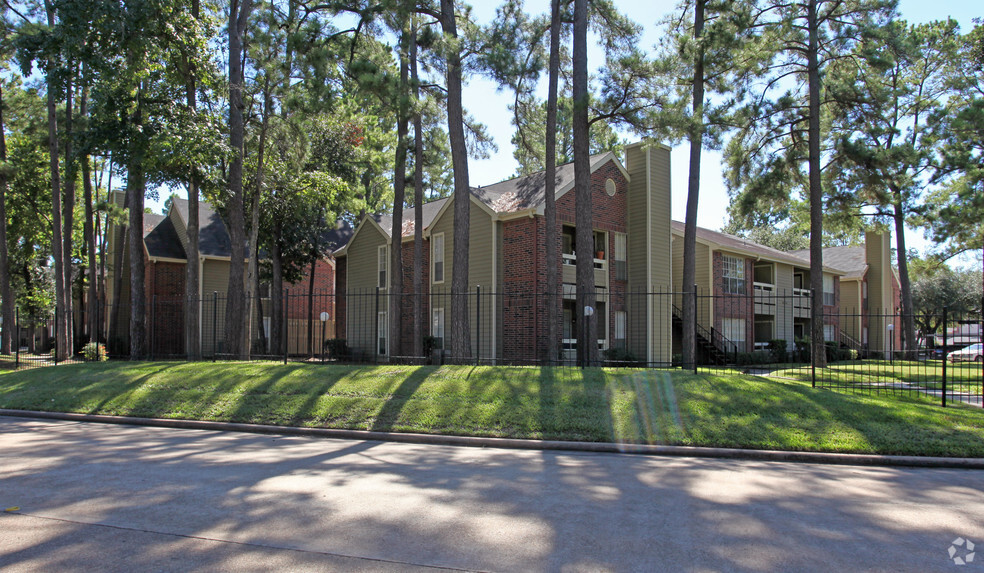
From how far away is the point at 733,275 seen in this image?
98.0 ft

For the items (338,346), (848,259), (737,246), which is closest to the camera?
(338,346)

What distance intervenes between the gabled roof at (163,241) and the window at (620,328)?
19.7m

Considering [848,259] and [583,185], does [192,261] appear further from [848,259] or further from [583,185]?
[848,259]

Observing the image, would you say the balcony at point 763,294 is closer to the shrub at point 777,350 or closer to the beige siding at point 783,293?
the beige siding at point 783,293

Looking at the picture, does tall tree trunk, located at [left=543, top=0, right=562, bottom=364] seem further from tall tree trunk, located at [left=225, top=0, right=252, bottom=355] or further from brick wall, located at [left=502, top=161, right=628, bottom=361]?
tall tree trunk, located at [left=225, top=0, right=252, bottom=355]

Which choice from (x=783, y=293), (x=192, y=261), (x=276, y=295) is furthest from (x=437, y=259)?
(x=783, y=293)

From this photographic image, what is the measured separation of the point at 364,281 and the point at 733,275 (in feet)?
56.3

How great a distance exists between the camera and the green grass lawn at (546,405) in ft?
31.4

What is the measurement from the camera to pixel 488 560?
178 inches

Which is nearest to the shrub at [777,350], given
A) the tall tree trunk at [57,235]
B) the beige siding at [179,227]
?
the beige siding at [179,227]

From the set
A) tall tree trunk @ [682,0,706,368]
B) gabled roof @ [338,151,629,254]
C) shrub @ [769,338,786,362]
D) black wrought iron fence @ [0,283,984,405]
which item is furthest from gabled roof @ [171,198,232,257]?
shrub @ [769,338,786,362]

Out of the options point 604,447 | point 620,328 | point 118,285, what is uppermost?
point 118,285

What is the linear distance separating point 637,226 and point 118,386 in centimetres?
1776

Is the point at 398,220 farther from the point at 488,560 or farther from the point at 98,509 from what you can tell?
the point at 488,560
